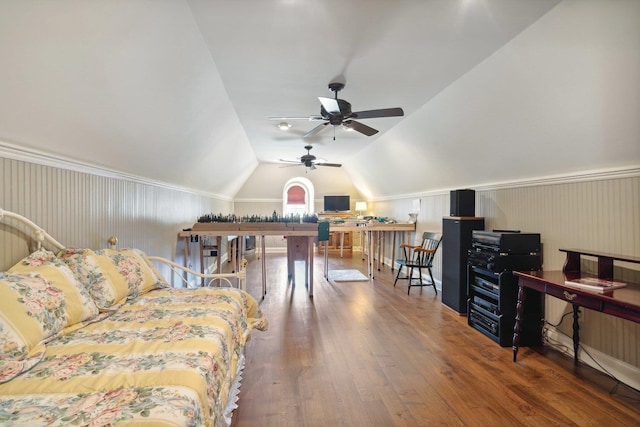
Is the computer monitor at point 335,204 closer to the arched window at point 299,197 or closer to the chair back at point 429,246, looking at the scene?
the arched window at point 299,197

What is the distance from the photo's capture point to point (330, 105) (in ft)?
9.64

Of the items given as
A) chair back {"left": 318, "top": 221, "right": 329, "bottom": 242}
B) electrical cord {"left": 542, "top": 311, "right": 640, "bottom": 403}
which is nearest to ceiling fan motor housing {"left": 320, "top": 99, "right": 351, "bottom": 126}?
chair back {"left": 318, "top": 221, "right": 329, "bottom": 242}

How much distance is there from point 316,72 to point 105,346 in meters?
2.86

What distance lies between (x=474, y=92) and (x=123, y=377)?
3591 millimetres

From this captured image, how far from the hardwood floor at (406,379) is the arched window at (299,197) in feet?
19.8

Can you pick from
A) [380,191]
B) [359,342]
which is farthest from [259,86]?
[380,191]

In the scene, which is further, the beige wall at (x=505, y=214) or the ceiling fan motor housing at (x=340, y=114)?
the ceiling fan motor housing at (x=340, y=114)

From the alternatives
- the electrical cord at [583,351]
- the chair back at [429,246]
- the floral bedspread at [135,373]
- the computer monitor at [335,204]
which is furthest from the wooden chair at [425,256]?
the computer monitor at [335,204]

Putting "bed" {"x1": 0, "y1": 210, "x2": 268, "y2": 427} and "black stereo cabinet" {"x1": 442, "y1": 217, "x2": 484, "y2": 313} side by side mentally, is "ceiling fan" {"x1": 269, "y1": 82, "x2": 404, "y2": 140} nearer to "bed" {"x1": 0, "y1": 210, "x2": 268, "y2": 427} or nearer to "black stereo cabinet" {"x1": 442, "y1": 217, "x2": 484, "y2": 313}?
"black stereo cabinet" {"x1": 442, "y1": 217, "x2": 484, "y2": 313}

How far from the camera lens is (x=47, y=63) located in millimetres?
1566

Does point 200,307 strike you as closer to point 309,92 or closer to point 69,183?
point 69,183

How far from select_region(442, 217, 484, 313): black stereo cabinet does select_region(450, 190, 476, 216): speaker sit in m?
0.09

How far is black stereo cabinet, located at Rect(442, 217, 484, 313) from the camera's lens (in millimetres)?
3752

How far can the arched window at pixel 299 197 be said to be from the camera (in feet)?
31.3
